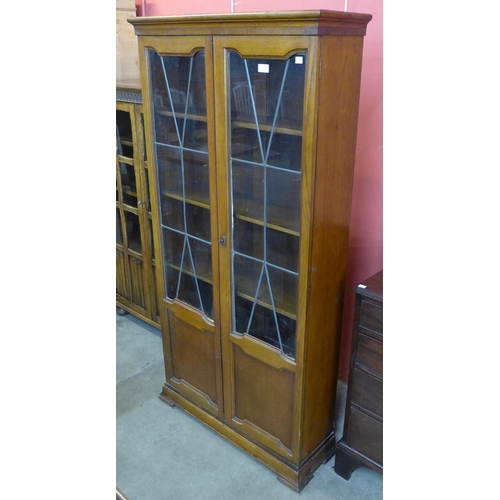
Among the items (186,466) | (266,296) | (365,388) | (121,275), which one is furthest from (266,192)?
(121,275)

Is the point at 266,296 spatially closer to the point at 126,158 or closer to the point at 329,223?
the point at 329,223

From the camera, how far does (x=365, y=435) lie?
1.64 metres

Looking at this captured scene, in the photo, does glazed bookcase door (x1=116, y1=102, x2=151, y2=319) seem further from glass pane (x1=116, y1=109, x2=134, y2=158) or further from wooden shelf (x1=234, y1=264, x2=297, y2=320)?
wooden shelf (x1=234, y1=264, x2=297, y2=320)

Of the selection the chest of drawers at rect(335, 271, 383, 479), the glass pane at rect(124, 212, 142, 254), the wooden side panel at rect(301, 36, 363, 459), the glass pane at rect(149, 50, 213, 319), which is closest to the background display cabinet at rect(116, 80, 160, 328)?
the glass pane at rect(124, 212, 142, 254)

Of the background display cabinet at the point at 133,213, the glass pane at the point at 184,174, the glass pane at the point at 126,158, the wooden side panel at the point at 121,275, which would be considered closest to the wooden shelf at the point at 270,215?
the glass pane at the point at 184,174

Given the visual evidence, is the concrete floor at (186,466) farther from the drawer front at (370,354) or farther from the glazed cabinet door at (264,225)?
the drawer front at (370,354)

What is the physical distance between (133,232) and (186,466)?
1287 millimetres

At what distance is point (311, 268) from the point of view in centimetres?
147

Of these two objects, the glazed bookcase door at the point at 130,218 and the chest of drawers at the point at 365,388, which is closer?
the chest of drawers at the point at 365,388

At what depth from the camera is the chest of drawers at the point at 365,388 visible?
A: 4.89ft

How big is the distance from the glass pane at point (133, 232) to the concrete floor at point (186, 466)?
0.75 metres

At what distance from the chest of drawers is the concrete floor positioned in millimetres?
103

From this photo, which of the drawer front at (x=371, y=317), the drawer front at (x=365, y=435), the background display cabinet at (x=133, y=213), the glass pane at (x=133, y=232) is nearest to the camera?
the drawer front at (x=371, y=317)

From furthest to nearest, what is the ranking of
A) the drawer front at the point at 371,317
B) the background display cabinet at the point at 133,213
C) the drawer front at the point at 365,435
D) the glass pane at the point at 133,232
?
1. the glass pane at the point at 133,232
2. the background display cabinet at the point at 133,213
3. the drawer front at the point at 365,435
4. the drawer front at the point at 371,317
